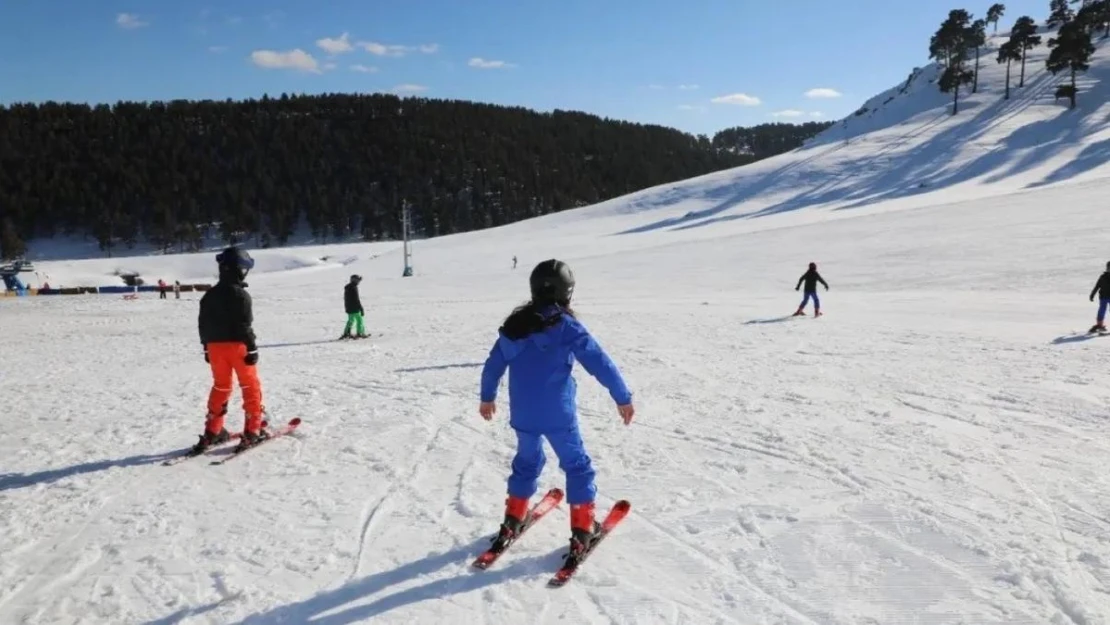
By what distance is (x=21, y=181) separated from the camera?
374 feet

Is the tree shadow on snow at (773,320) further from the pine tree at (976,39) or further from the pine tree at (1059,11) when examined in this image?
the pine tree at (1059,11)

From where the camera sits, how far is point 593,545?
13.0 feet

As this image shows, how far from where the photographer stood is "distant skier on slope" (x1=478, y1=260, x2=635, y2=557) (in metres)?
3.62

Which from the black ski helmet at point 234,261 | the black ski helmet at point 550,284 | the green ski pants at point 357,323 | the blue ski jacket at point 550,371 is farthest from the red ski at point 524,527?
the green ski pants at point 357,323

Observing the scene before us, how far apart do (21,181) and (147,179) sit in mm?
19297

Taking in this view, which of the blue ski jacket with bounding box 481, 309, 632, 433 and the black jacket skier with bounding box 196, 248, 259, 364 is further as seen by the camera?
the black jacket skier with bounding box 196, 248, 259, 364

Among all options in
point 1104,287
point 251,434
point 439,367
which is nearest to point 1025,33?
point 1104,287

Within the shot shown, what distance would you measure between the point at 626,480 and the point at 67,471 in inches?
189

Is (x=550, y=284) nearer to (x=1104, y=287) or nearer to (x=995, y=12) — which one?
(x=1104, y=287)

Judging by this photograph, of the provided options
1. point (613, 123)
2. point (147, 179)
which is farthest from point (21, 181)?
point (613, 123)

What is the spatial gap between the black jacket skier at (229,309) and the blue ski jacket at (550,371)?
10.2 feet

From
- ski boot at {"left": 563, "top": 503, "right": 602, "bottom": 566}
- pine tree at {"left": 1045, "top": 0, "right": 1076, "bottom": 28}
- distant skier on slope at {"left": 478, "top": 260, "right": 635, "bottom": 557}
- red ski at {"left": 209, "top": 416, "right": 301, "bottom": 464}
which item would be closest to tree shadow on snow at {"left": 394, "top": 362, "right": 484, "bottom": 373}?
red ski at {"left": 209, "top": 416, "right": 301, "bottom": 464}

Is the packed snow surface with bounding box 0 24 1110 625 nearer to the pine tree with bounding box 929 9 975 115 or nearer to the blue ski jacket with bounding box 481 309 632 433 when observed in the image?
the blue ski jacket with bounding box 481 309 632 433

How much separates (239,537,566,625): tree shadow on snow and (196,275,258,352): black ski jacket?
9.62 feet
